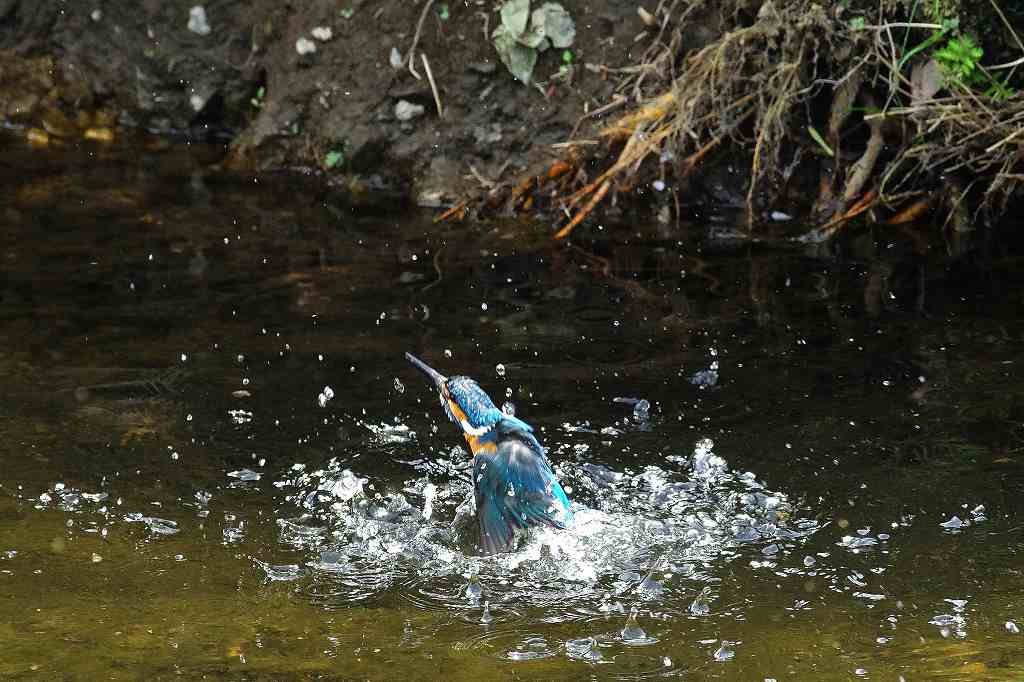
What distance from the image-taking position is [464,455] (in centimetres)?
468

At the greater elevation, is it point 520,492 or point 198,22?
point 198,22

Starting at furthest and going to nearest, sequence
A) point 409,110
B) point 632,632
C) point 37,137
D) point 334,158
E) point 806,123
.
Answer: point 37,137 < point 334,158 < point 409,110 < point 806,123 < point 632,632

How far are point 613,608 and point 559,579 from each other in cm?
26

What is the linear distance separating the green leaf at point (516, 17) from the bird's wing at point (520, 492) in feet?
11.1

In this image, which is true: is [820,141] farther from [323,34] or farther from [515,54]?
[323,34]

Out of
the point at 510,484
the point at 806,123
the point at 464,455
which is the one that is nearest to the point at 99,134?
the point at 806,123

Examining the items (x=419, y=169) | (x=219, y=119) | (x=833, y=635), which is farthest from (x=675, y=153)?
(x=833, y=635)

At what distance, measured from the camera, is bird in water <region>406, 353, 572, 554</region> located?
414 centimetres

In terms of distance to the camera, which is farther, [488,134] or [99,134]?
[99,134]

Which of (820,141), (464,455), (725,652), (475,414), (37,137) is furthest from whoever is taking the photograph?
(37,137)

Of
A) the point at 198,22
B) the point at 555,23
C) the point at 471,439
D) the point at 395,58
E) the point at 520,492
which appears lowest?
the point at 520,492

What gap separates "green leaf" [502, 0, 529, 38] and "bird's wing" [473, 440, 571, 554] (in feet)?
11.1

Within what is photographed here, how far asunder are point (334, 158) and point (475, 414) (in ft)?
11.5

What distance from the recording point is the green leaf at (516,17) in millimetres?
7059
